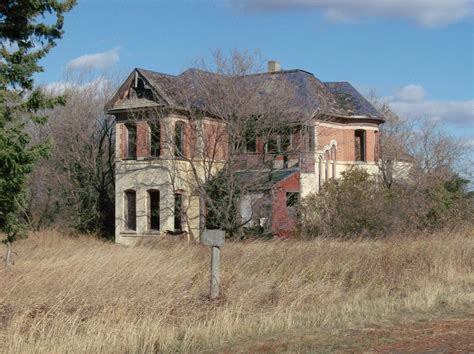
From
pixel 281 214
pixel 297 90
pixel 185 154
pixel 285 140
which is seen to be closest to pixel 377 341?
pixel 281 214

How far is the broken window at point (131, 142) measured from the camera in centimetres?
3424

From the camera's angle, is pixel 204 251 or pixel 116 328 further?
pixel 204 251

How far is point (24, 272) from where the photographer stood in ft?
44.3

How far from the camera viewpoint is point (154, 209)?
33875 mm

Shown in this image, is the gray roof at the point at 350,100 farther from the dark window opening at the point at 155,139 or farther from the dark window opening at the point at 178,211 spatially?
the dark window opening at the point at 155,139

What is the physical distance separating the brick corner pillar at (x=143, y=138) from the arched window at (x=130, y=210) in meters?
2.65

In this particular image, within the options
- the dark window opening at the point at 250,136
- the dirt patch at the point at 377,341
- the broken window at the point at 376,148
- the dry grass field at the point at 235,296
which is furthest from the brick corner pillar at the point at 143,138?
the dirt patch at the point at 377,341

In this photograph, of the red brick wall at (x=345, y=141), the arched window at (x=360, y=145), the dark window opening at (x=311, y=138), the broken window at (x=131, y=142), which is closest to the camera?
the dark window opening at (x=311, y=138)

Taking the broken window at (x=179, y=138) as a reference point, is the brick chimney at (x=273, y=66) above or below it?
above

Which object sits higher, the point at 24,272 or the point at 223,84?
the point at 223,84

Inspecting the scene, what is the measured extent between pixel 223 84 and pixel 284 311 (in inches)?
739

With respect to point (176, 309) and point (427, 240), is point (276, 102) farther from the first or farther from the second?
point (176, 309)

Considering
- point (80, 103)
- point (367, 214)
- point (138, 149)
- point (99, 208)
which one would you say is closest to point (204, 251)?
point (367, 214)

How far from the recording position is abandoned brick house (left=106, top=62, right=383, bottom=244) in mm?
30453
